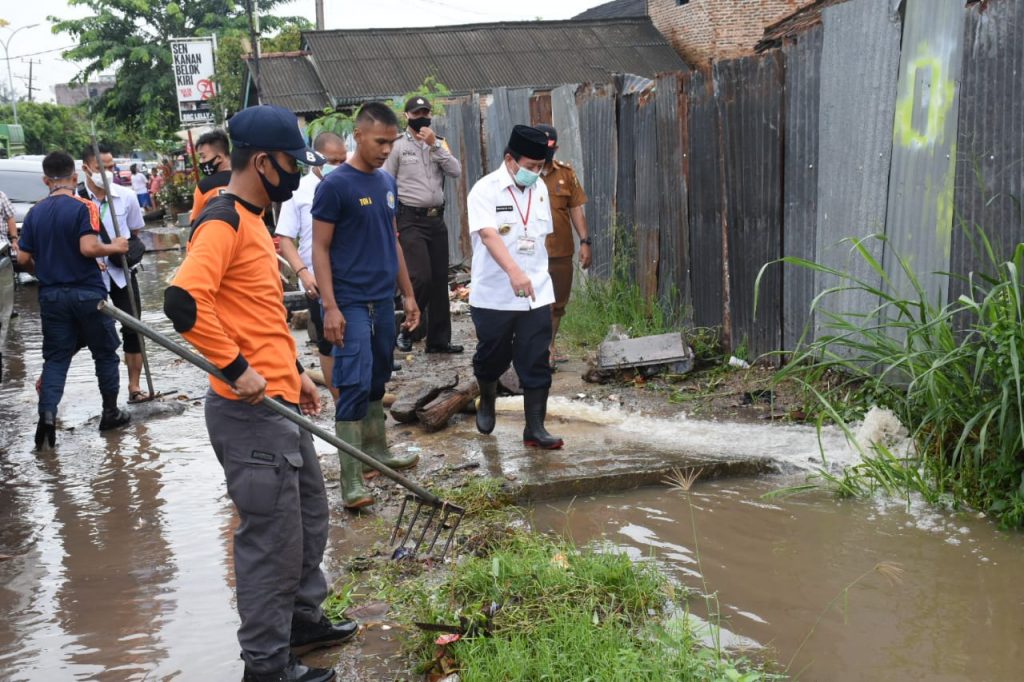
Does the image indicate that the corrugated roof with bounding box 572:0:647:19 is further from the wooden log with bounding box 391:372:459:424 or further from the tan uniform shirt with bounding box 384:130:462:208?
the wooden log with bounding box 391:372:459:424

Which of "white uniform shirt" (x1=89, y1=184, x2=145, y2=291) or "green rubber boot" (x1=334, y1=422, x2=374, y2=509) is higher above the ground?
"white uniform shirt" (x1=89, y1=184, x2=145, y2=291)

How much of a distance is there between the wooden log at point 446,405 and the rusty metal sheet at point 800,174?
221 centimetres

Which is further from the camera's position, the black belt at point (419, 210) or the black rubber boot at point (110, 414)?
the black belt at point (419, 210)

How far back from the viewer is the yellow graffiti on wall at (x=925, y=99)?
5523 millimetres

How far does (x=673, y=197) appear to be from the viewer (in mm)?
8180

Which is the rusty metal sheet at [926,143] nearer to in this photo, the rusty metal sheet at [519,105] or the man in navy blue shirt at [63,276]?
the man in navy blue shirt at [63,276]

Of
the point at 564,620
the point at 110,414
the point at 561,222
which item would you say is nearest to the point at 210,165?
the point at 110,414

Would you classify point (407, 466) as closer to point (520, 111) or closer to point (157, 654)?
point (157, 654)

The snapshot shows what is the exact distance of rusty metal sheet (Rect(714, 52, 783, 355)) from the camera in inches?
274

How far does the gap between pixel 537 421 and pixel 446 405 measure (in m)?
0.83

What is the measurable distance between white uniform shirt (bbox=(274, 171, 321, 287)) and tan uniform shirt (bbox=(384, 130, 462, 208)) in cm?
117

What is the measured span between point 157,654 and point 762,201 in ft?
16.3

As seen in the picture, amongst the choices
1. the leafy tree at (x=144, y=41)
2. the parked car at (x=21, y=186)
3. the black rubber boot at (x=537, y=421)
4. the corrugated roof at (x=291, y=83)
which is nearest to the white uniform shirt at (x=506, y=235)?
the black rubber boot at (x=537, y=421)

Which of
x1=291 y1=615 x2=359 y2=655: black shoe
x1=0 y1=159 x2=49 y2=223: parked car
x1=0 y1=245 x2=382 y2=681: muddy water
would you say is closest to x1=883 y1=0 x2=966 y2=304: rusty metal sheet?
x1=0 y1=245 x2=382 y2=681: muddy water
